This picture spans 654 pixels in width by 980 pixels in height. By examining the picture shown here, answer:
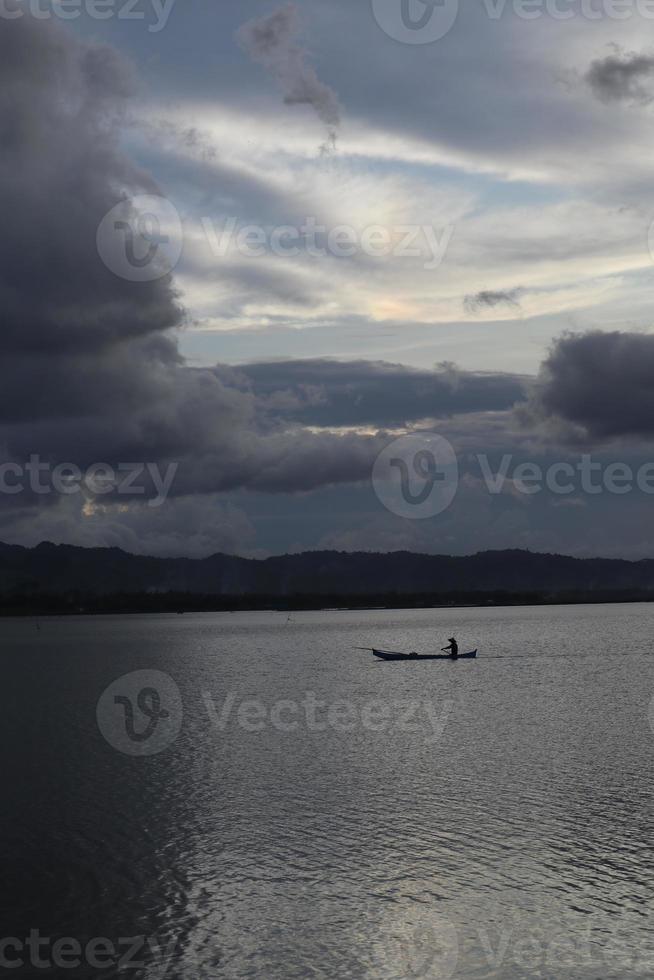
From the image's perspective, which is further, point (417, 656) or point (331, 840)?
point (417, 656)

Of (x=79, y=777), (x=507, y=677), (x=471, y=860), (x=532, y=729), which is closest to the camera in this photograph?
(x=471, y=860)

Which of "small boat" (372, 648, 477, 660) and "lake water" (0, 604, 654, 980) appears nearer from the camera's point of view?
"lake water" (0, 604, 654, 980)

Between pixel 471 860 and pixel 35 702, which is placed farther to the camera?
pixel 35 702

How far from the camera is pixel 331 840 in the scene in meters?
35.2

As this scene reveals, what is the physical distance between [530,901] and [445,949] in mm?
4700

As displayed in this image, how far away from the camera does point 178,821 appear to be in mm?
39438

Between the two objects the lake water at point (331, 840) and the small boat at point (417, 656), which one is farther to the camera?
the small boat at point (417, 656)

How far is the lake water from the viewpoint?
81.8ft

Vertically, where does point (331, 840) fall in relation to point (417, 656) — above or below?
above

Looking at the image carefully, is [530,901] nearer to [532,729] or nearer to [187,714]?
[532,729]

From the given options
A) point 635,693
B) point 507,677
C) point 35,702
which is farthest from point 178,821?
point 507,677

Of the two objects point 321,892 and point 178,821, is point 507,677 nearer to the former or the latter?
point 178,821

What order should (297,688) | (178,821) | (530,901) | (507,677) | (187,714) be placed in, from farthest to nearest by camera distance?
(507,677), (297,688), (187,714), (178,821), (530,901)

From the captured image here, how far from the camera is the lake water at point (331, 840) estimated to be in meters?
24.9
